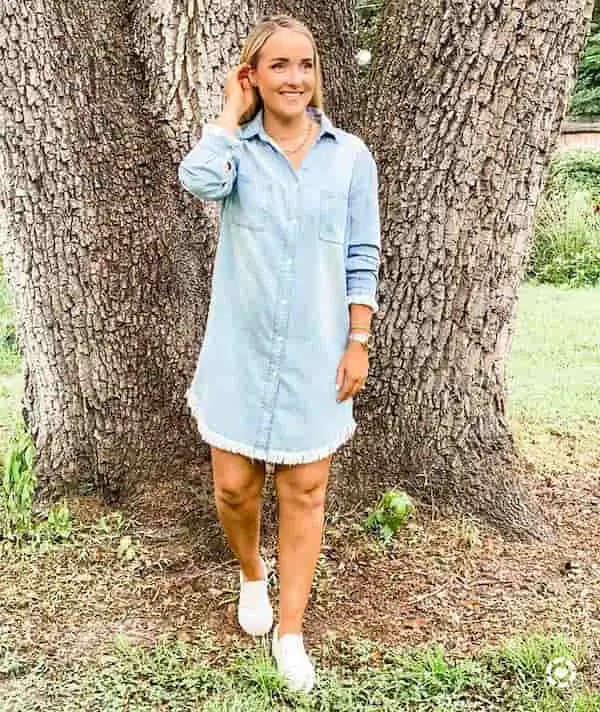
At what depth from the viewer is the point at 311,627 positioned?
342 cm

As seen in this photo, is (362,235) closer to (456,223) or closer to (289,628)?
(456,223)

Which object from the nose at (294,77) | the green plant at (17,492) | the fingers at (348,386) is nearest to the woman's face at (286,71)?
the nose at (294,77)

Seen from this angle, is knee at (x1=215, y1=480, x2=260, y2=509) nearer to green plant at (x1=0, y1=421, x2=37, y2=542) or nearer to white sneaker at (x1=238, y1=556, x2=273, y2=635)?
white sneaker at (x1=238, y1=556, x2=273, y2=635)

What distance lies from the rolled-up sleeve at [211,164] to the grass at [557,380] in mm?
2670

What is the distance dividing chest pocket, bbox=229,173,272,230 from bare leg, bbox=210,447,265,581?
0.72m

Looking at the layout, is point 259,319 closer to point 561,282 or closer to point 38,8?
point 38,8

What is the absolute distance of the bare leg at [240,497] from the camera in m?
3.01

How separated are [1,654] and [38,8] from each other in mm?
2343

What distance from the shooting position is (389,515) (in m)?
3.79

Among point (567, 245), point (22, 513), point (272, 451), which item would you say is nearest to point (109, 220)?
point (22, 513)

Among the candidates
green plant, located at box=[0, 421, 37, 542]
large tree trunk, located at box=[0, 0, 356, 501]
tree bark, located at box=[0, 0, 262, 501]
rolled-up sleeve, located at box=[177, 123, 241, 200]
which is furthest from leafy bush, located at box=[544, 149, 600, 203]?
rolled-up sleeve, located at box=[177, 123, 241, 200]

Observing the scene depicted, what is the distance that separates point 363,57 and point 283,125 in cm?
135

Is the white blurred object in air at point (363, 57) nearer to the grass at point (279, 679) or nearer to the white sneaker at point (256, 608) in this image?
the white sneaker at point (256, 608)

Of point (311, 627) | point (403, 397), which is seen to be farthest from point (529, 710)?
point (403, 397)
